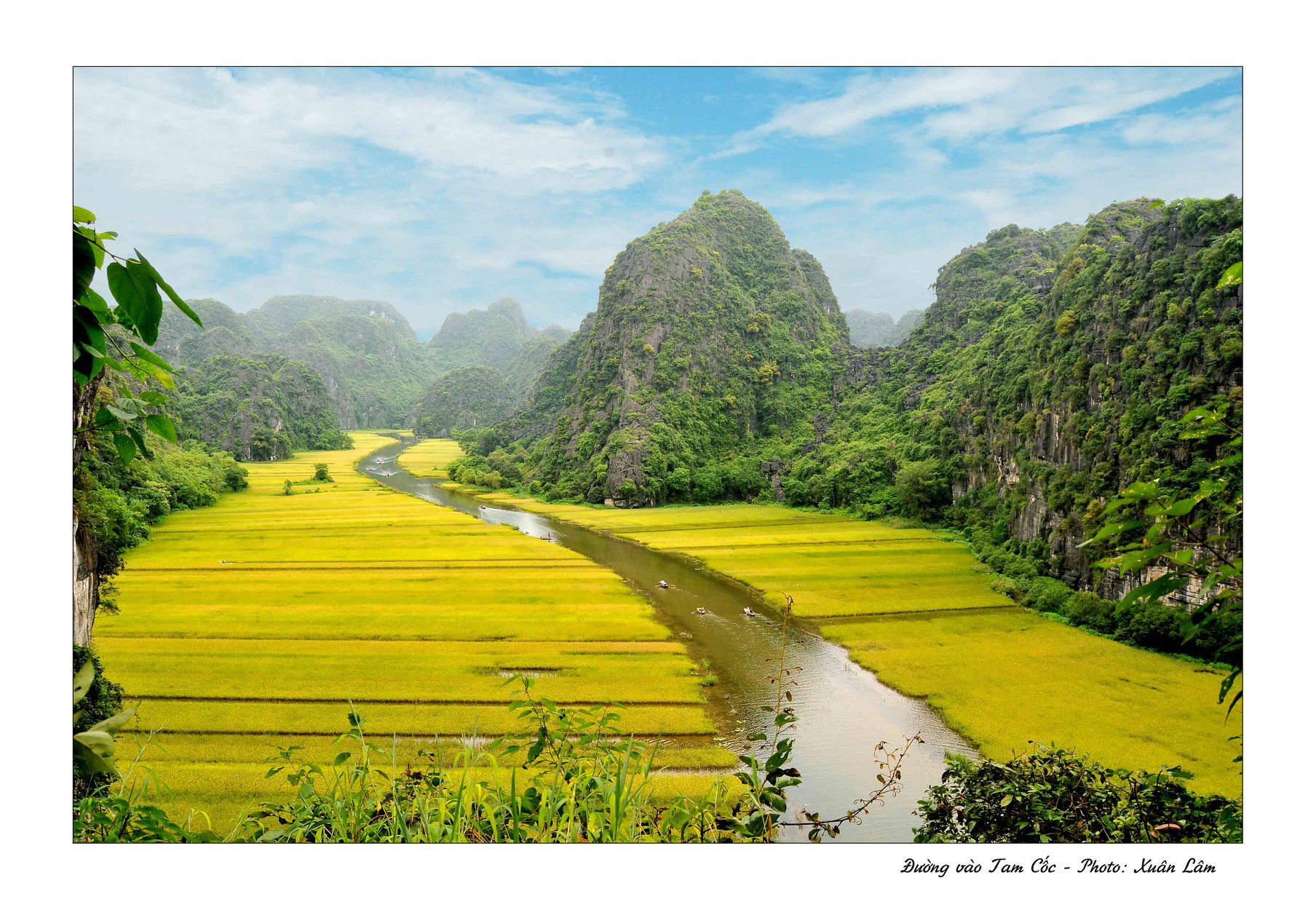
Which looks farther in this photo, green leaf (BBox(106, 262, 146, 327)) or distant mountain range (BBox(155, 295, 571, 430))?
distant mountain range (BBox(155, 295, 571, 430))

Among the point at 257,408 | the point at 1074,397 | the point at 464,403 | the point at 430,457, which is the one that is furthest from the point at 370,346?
the point at 1074,397

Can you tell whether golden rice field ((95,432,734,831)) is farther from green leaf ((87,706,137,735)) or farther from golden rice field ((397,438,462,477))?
golden rice field ((397,438,462,477))

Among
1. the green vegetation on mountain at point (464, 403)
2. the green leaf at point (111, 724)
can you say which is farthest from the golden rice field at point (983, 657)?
the green vegetation on mountain at point (464, 403)

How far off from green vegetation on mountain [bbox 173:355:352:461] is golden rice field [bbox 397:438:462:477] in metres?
10.0

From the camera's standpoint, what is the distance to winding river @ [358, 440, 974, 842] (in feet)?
29.0

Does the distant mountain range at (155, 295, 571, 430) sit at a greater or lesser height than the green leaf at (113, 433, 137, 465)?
greater

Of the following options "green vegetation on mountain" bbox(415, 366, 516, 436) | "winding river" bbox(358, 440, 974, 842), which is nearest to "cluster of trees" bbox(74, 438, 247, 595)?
"winding river" bbox(358, 440, 974, 842)

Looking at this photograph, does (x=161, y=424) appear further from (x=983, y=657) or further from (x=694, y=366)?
(x=694, y=366)

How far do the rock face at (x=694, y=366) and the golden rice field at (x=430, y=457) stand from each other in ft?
28.2

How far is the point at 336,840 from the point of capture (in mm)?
3252

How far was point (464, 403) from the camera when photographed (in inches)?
3991

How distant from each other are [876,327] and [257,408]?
246 feet

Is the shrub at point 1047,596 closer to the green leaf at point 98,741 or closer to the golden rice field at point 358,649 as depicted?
the golden rice field at point 358,649

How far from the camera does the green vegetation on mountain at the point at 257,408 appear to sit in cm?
6188
